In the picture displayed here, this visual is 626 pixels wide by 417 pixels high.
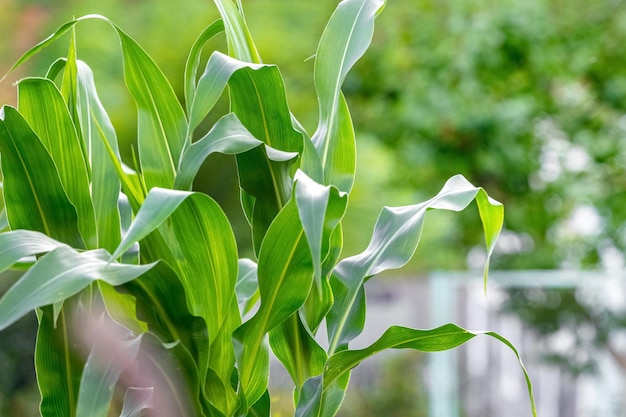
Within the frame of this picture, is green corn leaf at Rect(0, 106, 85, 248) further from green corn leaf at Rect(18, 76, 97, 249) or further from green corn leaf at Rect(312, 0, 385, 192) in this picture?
green corn leaf at Rect(312, 0, 385, 192)

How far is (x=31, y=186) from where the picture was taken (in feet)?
2.33

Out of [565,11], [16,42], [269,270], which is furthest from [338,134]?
[565,11]

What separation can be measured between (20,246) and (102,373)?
118 mm

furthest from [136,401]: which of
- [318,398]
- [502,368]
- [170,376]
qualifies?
[502,368]

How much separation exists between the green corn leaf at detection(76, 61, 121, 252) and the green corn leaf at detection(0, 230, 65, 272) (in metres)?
0.12

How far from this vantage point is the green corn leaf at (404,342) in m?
0.73

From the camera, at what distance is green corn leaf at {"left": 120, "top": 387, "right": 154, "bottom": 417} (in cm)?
75

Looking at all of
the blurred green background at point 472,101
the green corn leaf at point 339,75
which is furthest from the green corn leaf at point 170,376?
the blurred green background at point 472,101

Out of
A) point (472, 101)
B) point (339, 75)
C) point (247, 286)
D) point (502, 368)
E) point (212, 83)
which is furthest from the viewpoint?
point (472, 101)

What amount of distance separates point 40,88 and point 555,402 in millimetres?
3036

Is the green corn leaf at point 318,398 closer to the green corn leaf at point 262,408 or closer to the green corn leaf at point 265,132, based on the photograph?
the green corn leaf at point 262,408

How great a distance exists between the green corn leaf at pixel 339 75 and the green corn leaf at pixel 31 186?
0.26m

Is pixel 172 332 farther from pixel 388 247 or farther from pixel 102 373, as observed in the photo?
pixel 388 247

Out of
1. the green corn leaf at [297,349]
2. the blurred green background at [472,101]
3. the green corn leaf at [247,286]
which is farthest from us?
the blurred green background at [472,101]
